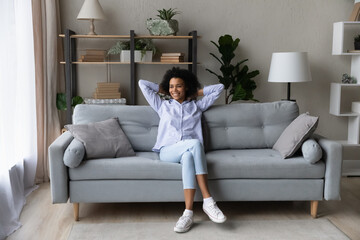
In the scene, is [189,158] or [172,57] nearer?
[189,158]

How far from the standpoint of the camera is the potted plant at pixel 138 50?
444 centimetres

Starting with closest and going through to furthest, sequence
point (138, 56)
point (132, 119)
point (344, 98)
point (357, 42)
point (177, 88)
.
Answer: point (177, 88) → point (132, 119) → point (138, 56) → point (357, 42) → point (344, 98)

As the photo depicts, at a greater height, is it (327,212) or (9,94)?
(9,94)

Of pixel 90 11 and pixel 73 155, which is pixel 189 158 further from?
pixel 90 11

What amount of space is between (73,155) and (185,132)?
0.88m

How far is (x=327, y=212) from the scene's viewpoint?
3.40 m

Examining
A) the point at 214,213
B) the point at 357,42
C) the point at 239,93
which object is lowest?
the point at 214,213

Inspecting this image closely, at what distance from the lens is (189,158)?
10.1ft

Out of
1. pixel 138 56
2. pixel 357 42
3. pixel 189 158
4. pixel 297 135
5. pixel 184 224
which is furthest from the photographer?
pixel 357 42

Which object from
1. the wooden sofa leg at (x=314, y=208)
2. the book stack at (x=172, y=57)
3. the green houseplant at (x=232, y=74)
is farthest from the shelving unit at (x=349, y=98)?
the book stack at (x=172, y=57)

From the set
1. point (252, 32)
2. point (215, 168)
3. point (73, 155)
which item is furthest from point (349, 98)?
point (73, 155)

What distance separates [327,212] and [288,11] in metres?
2.38

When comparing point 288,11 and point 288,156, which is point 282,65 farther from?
point 288,156

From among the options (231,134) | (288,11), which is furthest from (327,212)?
(288,11)
